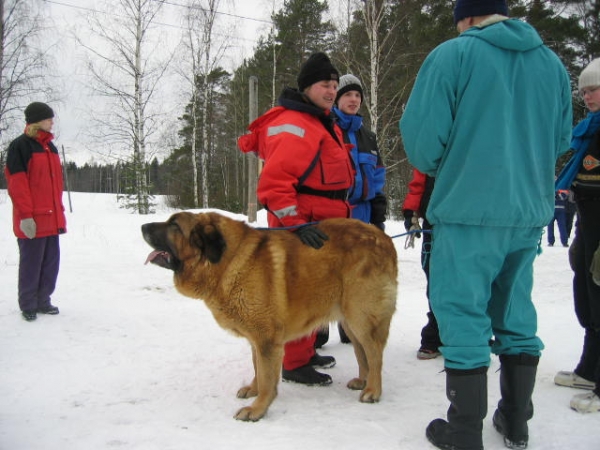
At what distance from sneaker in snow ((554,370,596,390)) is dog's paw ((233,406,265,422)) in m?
2.32

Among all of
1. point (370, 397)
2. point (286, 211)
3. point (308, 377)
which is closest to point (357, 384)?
point (370, 397)

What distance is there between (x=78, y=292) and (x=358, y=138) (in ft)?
14.2

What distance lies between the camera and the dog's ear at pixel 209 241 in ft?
9.72

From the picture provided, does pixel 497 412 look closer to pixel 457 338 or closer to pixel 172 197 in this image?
pixel 457 338

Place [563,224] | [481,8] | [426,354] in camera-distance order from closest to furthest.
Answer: [481,8]
[426,354]
[563,224]

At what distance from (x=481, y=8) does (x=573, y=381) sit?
2.80m

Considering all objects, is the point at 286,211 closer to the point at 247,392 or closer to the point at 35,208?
the point at 247,392

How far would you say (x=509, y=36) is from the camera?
2.26 m

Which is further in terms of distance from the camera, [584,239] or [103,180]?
Answer: [103,180]

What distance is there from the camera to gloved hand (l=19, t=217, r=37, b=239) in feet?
15.2

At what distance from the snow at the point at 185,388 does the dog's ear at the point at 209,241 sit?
1.09 meters

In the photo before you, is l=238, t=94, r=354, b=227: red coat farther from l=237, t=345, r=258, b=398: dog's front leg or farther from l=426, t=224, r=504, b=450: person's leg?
l=426, t=224, r=504, b=450: person's leg

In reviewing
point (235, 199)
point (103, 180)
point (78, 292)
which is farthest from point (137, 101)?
point (103, 180)

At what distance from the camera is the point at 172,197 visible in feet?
97.3
